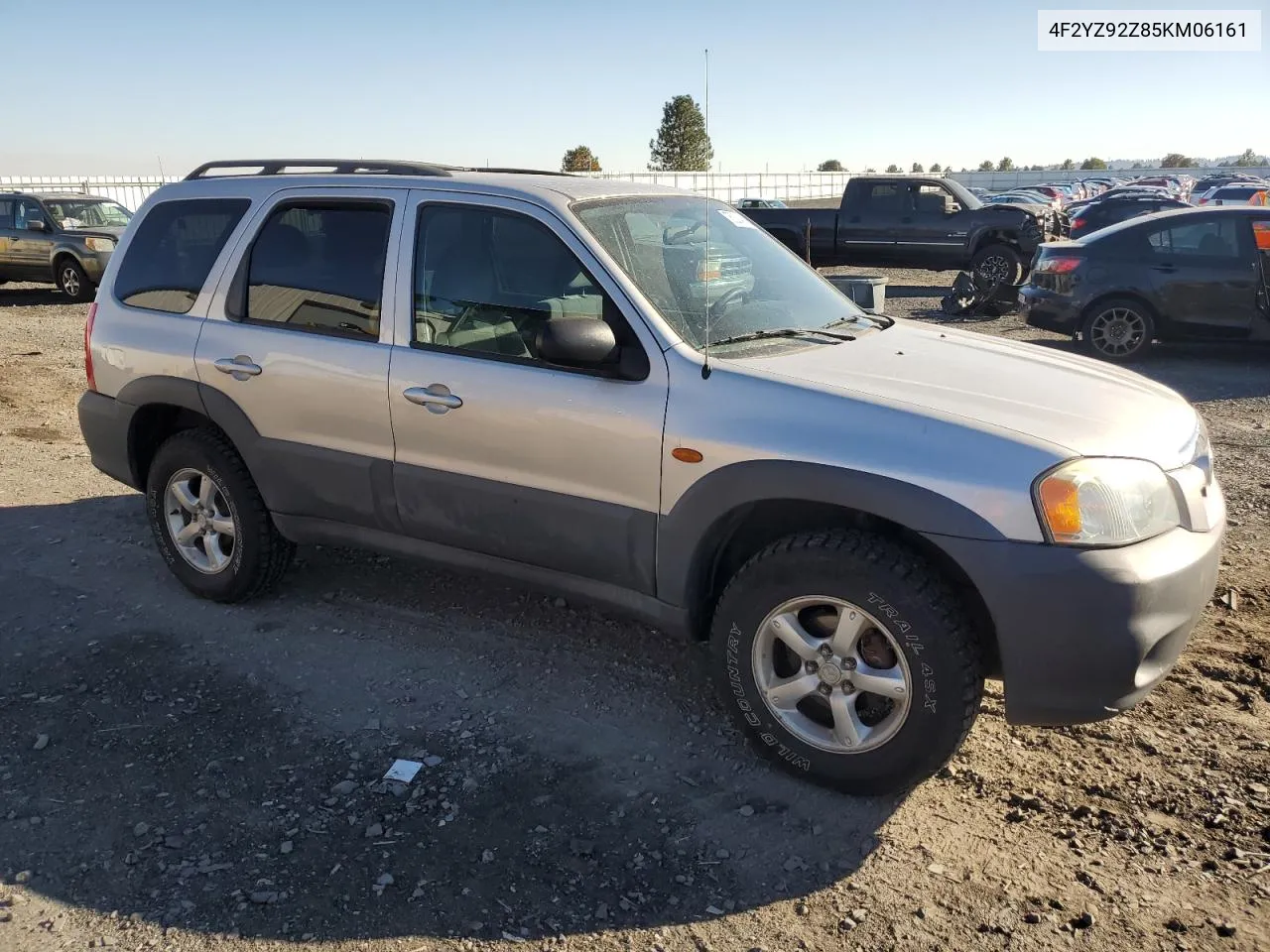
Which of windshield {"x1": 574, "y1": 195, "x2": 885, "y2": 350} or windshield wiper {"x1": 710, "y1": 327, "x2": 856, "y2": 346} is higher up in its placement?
windshield {"x1": 574, "y1": 195, "x2": 885, "y2": 350}

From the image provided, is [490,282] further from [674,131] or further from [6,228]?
[674,131]

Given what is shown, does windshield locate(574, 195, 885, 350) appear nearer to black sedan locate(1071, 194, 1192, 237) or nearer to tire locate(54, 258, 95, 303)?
tire locate(54, 258, 95, 303)

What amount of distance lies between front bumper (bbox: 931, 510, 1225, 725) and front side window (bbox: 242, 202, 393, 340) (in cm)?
249

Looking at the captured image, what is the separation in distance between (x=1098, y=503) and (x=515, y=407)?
1952 millimetres

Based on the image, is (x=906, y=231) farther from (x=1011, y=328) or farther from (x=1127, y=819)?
(x=1127, y=819)

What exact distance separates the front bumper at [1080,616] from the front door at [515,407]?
1120mm

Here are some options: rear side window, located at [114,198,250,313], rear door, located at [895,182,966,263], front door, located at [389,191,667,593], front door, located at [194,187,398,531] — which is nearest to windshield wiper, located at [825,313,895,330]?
front door, located at [389,191,667,593]

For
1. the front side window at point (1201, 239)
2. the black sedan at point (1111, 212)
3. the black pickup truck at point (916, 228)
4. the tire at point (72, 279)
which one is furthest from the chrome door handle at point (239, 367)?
the black sedan at point (1111, 212)

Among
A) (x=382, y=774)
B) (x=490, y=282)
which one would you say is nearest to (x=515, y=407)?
(x=490, y=282)

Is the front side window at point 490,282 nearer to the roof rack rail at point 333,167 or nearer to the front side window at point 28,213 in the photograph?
the roof rack rail at point 333,167

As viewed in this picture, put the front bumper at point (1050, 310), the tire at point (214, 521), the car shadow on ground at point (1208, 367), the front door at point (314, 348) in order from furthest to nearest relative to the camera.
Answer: the front bumper at point (1050, 310)
the car shadow on ground at point (1208, 367)
the tire at point (214, 521)
the front door at point (314, 348)

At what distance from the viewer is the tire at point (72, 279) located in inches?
656

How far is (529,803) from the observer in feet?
10.7

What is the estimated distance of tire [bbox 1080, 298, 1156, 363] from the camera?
10359mm
